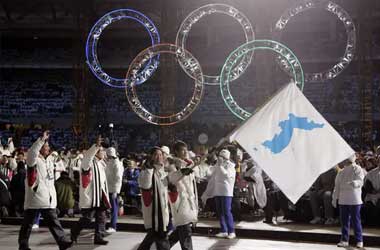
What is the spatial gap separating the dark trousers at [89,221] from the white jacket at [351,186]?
4092mm

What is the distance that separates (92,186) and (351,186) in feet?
14.4

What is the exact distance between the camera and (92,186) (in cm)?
1026

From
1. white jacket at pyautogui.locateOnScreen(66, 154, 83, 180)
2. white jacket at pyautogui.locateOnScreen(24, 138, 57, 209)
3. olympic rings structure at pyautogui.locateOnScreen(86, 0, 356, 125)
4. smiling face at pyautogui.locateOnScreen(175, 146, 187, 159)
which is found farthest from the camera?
olympic rings structure at pyautogui.locateOnScreen(86, 0, 356, 125)

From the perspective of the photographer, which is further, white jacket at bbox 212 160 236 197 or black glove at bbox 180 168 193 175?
white jacket at bbox 212 160 236 197

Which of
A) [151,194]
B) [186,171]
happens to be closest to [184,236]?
[151,194]

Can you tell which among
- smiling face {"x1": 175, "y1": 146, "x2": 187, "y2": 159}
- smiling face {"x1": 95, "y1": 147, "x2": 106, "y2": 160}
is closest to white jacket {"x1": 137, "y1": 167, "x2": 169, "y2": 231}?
smiling face {"x1": 175, "y1": 146, "x2": 187, "y2": 159}

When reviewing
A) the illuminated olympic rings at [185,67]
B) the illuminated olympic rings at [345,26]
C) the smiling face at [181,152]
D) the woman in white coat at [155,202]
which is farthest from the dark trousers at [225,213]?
the illuminated olympic rings at [345,26]

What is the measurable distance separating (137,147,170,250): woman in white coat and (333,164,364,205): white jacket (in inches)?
155

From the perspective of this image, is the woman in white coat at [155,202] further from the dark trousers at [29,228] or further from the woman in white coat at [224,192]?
the woman in white coat at [224,192]

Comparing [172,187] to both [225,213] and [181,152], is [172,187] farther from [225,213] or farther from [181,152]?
[225,213]

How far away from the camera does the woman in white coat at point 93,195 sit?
10.1 m

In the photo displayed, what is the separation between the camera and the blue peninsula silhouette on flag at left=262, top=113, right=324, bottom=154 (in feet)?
24.5

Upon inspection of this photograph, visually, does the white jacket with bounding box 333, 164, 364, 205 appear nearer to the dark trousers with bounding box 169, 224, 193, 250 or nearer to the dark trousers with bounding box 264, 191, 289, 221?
the dark trousers with bounding box 264, 191, 289, 221

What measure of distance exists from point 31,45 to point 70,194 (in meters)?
17.3
